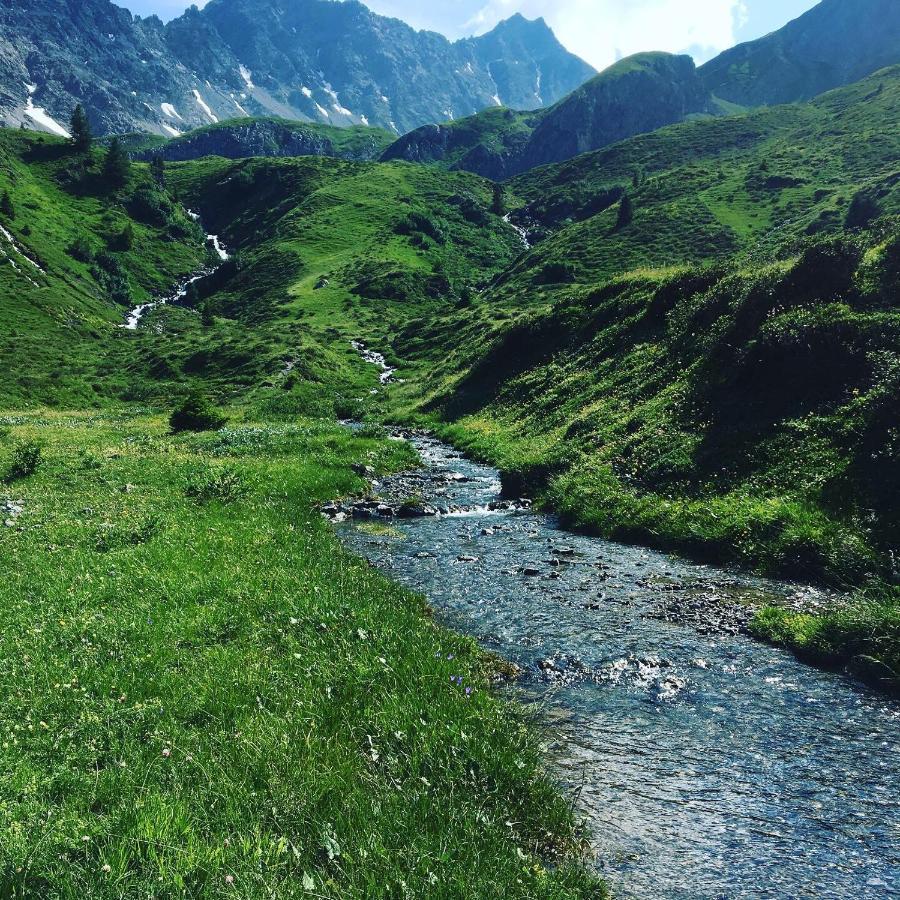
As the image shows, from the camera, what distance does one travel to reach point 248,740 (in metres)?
7.13

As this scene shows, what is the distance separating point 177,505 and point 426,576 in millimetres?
10300

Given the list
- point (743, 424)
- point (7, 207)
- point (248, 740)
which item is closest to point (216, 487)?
point (248, 740)

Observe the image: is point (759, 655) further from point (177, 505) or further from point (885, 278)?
Result: point (885, 278)

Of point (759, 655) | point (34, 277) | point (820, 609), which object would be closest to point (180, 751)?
point (759, 655)

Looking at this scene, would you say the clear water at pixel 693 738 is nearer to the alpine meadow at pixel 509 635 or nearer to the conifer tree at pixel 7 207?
the alpine meadow at pixel 509 635

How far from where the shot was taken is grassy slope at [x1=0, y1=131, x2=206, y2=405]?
83250mm

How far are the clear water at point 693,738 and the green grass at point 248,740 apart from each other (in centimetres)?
98

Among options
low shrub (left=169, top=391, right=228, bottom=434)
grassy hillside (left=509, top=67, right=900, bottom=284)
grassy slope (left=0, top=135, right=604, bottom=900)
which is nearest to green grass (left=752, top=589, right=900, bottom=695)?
grassy slope (left=0, top=135, right=604, bottom=900)

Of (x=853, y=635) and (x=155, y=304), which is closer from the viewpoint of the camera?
(x=853, y=635)

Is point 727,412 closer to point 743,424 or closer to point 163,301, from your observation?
point 743,424

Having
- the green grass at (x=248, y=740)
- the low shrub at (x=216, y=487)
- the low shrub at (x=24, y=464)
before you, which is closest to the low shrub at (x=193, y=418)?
the low shrub at (x=24, y=464)

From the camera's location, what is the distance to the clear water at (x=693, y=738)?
6.44m

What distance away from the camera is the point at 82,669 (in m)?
8.94

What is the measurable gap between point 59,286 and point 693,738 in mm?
164403
